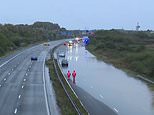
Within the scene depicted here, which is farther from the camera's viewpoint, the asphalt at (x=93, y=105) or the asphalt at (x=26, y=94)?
the asphalt at (x=93, y=105)

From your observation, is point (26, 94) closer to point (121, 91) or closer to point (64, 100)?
point (64, 100)

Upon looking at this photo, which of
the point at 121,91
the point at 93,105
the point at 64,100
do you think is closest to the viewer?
the point at 64,100

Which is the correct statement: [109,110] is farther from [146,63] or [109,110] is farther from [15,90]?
[146,63]

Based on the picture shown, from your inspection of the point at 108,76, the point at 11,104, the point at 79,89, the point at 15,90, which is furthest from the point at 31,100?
the point at 108,76

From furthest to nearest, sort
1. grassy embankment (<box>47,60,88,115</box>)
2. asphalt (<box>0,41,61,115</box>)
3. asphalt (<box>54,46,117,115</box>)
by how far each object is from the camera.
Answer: asphalt (<box>54,46,117,115</box>) < asphalt (<box>0,41,61,115</box>) < grassy embankment (<box>47,60,88,115</box>)

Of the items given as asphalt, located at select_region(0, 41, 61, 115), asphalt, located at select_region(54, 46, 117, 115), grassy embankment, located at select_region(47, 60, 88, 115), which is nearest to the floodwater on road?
asphalt, located at select_region(54, 46, 117, 115)

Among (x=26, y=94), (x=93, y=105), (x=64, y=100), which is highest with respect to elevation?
(x=64, y=100)

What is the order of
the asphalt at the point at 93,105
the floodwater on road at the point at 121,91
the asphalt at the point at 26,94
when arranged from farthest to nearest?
the floodwater on road at the point at 121,91, the asphalt at the point at 93,105, the asphalt at the point at 26,94

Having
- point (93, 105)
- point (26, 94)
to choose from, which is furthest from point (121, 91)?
point (26, 94)

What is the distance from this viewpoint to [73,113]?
33.5 metres

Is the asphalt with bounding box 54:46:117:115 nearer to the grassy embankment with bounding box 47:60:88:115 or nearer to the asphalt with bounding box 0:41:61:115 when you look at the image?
the grassy embankment with bounding box 47:60:88:115

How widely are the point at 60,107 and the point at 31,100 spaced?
4200mm

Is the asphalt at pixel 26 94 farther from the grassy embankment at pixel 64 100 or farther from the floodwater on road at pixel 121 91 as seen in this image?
the floodwater on road at pixel 121 91

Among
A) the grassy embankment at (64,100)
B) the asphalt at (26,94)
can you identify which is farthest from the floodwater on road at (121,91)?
the asphalt at (26,94)
